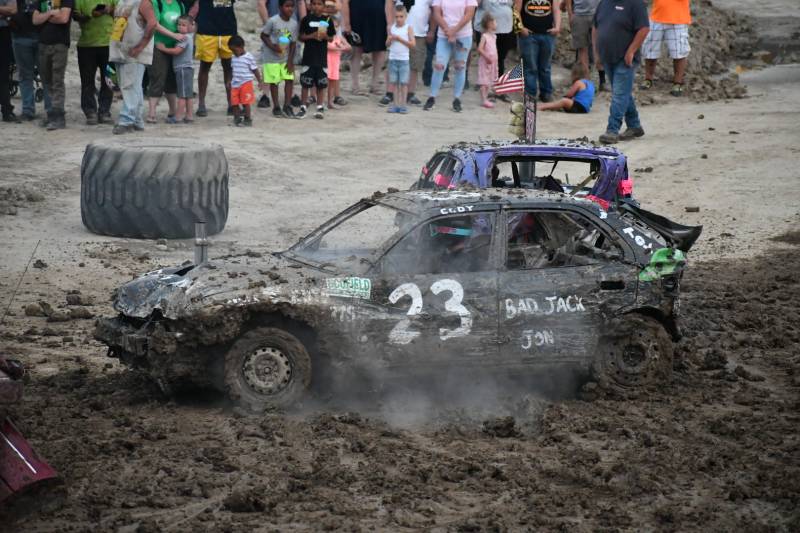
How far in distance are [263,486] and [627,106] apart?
45.0 feet

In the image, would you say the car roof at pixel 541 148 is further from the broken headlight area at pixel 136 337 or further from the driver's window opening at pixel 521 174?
the broken headlight area at pixel 136 337

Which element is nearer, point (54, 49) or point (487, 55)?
point (54, 49)

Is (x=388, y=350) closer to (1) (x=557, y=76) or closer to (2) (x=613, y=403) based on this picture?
(2) (x=613, y=403)

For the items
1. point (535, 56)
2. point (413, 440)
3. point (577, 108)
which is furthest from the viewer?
point (535, 56)

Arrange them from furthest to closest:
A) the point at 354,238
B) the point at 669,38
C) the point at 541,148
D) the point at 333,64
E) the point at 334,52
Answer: the point at 669,38 < the point at 333,64 < the point at 334,52 < the point at 541,148 < the point at 354,238

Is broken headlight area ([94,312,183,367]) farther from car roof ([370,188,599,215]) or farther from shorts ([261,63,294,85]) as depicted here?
shorts ([261,63,294,85])

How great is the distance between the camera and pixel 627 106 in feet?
64.3

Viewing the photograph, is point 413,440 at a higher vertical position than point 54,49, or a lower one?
lower

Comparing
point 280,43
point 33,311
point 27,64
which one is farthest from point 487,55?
point 33,311

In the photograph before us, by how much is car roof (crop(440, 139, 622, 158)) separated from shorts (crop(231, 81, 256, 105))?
7496 mm

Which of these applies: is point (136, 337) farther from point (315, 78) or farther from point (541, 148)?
point (315, 78)

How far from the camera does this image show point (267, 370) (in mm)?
8617

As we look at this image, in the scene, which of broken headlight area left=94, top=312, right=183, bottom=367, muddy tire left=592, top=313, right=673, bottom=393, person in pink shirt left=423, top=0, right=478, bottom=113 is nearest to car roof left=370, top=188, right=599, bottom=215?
muddy tire left=592, top=313, right=673, bottom=393

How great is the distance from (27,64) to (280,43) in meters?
3.97
